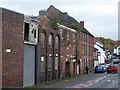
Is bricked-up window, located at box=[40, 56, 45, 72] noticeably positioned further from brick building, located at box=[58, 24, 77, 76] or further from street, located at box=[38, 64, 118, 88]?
brick building, located at box=[58, 24, 77, 76]

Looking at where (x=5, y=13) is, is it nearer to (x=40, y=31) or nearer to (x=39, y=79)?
(x=40, y=31)

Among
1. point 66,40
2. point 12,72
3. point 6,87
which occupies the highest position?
point 66,40

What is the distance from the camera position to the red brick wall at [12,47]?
22328mm

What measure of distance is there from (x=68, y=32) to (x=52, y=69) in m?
9.76

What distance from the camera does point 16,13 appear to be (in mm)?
23750

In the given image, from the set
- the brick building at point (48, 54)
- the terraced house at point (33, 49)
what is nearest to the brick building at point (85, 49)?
the terraced house at point (33, 49)

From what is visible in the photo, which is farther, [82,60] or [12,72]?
[82,60]

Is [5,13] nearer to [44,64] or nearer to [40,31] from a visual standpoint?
[40,31]

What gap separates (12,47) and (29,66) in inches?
157

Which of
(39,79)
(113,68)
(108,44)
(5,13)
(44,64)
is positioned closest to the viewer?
(5,13)

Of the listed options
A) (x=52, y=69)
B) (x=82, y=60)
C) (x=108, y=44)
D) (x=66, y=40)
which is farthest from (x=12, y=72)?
(x=108, y=44)

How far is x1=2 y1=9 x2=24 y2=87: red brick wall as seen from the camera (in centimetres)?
2233

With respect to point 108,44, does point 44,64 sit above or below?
below

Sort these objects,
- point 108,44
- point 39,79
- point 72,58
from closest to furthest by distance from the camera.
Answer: point 39,79 < point 72,58 < point 108,44
